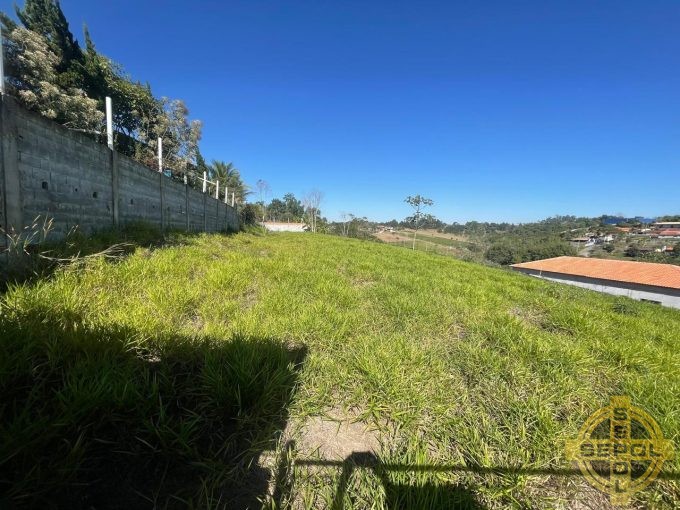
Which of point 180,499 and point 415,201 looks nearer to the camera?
point 180,499

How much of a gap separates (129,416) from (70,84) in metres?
24.8

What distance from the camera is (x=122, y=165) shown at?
5562 mm

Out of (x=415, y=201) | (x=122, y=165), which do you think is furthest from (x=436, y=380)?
(x=415, y=201)

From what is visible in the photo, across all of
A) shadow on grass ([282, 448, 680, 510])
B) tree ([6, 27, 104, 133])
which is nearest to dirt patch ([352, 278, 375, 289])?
shadow on grass ([282, 448, 680, 510])

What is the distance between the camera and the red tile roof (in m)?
19.5

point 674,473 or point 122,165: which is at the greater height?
point 122,165

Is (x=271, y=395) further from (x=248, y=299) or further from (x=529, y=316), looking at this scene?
(x=529, y=316)

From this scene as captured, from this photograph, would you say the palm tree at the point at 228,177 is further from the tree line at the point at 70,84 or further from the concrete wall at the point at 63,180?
the concrete wall at the point at 63,180

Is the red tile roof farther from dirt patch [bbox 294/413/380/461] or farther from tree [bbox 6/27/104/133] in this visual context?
tree [bbox 6/27/104/133]

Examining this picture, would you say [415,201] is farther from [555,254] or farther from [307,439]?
[307,439]

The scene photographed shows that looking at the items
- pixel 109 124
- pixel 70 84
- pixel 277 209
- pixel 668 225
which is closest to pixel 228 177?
pixel 70 84

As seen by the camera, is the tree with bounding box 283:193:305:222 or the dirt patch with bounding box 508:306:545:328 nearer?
the dirt patch with bounding box 508:306:545:328

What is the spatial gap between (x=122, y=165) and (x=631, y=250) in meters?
69.6

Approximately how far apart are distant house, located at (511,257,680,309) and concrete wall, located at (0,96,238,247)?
91.3 ft
